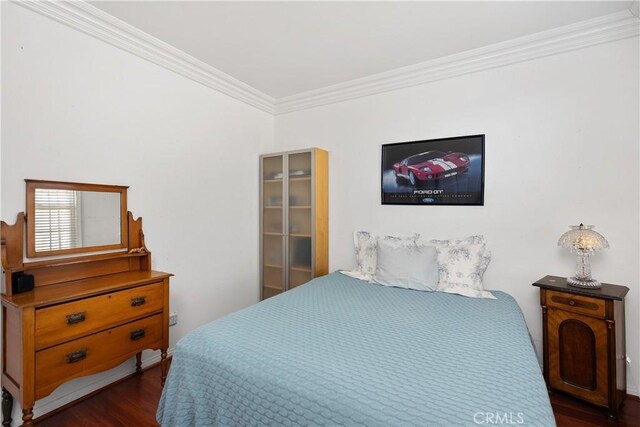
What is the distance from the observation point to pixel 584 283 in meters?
2.04

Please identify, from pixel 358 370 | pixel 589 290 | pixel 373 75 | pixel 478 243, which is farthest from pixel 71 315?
pixel 589 290

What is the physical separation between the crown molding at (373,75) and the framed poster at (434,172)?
2.03 feet

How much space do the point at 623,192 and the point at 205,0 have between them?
309cm

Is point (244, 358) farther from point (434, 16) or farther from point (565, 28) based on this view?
point (565, 28)

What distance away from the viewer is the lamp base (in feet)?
6.56

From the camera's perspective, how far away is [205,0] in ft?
6.38

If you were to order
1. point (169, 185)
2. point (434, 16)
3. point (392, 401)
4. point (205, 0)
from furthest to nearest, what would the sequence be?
1. point (169, 185)
2. point (434, 16)
3. point (205, 0)
4. point (392, 401)

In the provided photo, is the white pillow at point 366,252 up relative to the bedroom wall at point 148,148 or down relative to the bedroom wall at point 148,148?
down

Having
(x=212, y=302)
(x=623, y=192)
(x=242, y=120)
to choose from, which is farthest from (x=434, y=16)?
(x=212, y=302)

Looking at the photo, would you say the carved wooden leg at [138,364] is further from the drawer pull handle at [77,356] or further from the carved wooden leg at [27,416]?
the carved wooden leg at [27,416]

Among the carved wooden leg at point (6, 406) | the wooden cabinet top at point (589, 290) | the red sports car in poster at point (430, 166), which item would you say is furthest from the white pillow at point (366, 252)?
the carved wooden leg at point (6, 406)

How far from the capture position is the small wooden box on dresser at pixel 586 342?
6.07ft

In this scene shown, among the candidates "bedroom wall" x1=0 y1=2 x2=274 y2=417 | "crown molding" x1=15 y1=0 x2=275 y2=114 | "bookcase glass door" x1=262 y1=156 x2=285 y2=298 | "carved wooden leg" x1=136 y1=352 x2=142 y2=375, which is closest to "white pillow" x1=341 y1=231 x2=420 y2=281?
"bookcase glass door" x1=262 y1=156 x2=285 y2=298

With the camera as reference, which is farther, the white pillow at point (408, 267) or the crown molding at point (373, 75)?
the white pillow at point (408, 267)
